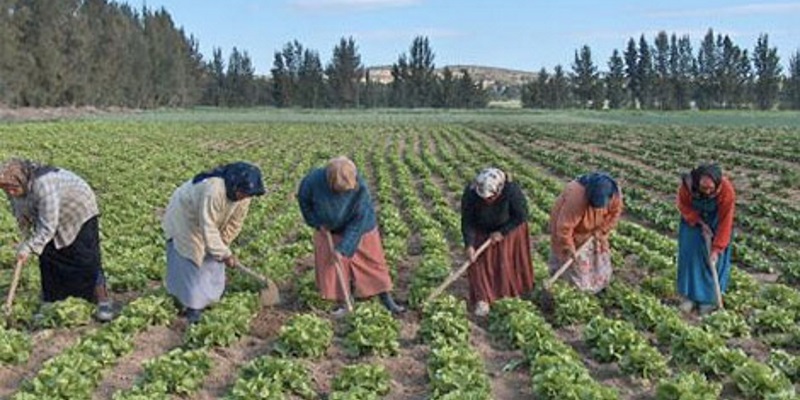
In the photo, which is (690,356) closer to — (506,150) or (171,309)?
(171,309)

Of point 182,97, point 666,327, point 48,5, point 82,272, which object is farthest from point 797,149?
point 182,97

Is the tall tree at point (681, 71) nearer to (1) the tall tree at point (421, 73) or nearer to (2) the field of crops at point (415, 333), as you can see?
(1) the tall tree at point (421, 73)

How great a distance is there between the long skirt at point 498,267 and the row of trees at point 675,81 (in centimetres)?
10439

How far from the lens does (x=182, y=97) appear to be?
11131 centimetres

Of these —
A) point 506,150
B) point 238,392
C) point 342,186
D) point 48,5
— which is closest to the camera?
point 238,392

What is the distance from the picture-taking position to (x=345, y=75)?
124 meters

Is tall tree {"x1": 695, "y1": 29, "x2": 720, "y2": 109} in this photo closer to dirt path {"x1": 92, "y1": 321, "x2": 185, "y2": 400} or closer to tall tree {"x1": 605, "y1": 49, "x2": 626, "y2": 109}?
tall tree {"x1": 605, "y1": 49, "x2": 626, "y2": 109}

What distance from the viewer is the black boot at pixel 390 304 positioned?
909 centimetres

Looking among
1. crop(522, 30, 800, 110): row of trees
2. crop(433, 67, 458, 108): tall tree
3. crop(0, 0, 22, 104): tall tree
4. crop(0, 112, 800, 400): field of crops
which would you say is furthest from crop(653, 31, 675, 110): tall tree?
crop(0, 112, 800, 400): field of crops

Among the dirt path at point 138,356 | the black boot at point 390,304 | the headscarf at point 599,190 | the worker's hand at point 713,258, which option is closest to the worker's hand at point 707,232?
the worker's hand at point 713,258

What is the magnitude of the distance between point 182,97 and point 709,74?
64.1 metres

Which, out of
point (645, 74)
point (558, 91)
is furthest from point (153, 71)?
point (645, 74)

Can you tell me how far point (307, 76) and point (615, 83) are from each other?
39260 millimetres

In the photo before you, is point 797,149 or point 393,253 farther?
point 797,149
